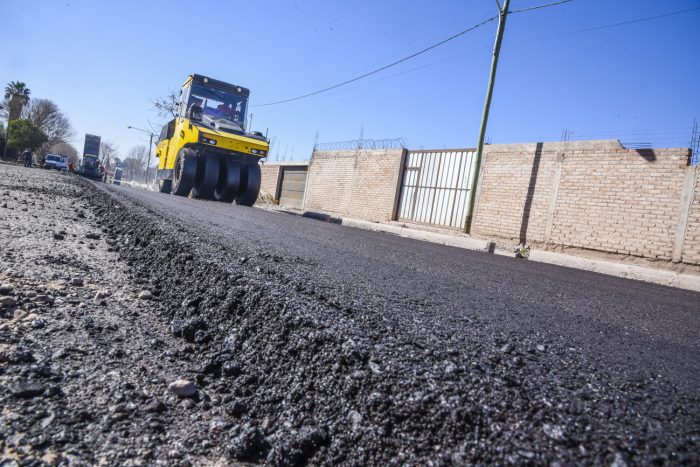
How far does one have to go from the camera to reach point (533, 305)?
8.42 ft

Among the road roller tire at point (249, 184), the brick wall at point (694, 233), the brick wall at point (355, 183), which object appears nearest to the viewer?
the brick wall at point (694, 233)

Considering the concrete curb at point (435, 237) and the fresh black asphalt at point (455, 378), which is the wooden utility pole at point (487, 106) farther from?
the fresh black asphalt at point (455, 378)

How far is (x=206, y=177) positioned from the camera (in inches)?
438

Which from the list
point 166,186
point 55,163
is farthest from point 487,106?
point 55,163

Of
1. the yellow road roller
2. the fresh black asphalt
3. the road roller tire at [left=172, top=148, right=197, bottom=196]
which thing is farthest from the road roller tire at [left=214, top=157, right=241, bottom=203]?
the fresh black asphalt

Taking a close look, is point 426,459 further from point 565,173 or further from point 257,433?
point 565,173

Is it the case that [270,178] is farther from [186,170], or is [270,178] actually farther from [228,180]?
[186,170]

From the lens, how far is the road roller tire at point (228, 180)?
1148 cm

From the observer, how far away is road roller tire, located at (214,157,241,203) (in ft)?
37.7

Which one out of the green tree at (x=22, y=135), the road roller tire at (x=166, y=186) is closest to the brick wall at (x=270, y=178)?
the road roller tire at (x=166, y=186)

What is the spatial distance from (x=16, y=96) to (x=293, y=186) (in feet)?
170

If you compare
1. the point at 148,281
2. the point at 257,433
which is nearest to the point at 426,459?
the point at 257,433

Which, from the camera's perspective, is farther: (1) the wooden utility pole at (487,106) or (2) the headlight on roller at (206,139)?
(1) the wooden utility pole at (487,106)

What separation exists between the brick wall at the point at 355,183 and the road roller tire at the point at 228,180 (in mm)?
5302
